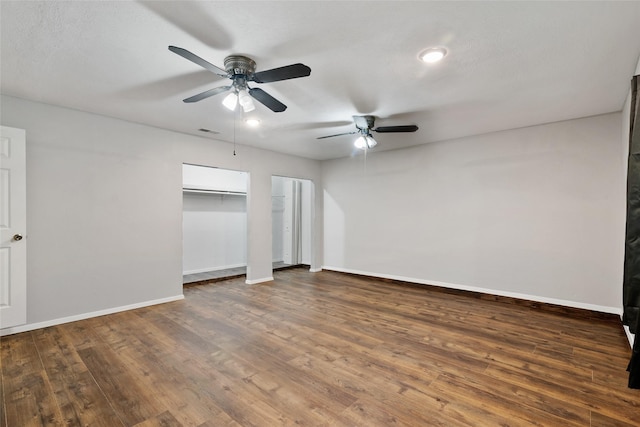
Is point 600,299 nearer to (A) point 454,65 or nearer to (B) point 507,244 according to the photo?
(B) point 507,244

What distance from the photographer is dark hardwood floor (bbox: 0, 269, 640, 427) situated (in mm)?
1832

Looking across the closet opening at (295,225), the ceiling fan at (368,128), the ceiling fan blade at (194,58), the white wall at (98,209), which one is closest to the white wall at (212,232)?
the closet opening at (295,225)

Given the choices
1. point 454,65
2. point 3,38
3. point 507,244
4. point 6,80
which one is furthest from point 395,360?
point 6,80

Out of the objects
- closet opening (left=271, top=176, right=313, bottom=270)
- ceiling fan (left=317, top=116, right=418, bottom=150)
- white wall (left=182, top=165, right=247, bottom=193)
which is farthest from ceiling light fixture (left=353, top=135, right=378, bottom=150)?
closet opening (left=271, top=176, right=313, bottom=270)

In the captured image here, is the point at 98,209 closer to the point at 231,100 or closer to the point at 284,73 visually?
the point at 231,100

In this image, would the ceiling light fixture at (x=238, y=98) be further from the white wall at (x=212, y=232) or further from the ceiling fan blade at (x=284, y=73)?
the white wall at (x=212, y=232)

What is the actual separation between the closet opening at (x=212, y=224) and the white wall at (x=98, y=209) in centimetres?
141

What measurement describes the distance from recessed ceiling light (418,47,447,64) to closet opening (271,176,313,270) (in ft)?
15.9

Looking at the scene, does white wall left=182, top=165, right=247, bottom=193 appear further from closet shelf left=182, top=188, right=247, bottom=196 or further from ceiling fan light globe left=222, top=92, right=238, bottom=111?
ceiling fan light globe left=222, top=92, right=238, bottom=111

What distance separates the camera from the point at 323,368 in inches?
93.7

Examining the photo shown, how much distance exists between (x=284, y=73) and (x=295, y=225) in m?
5.46

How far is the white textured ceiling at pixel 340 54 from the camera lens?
1792 millimetres

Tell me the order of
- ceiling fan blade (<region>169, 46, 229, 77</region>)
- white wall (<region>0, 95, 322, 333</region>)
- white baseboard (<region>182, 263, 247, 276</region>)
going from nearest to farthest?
ceiling fan blade (<region>169, 46, 229, 77</region>), white wall (<region>0, 95, 322, 333</region>), white baseboard (<region>182, 263, 247, 276</region>)

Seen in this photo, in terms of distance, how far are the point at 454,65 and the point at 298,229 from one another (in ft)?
17.9
